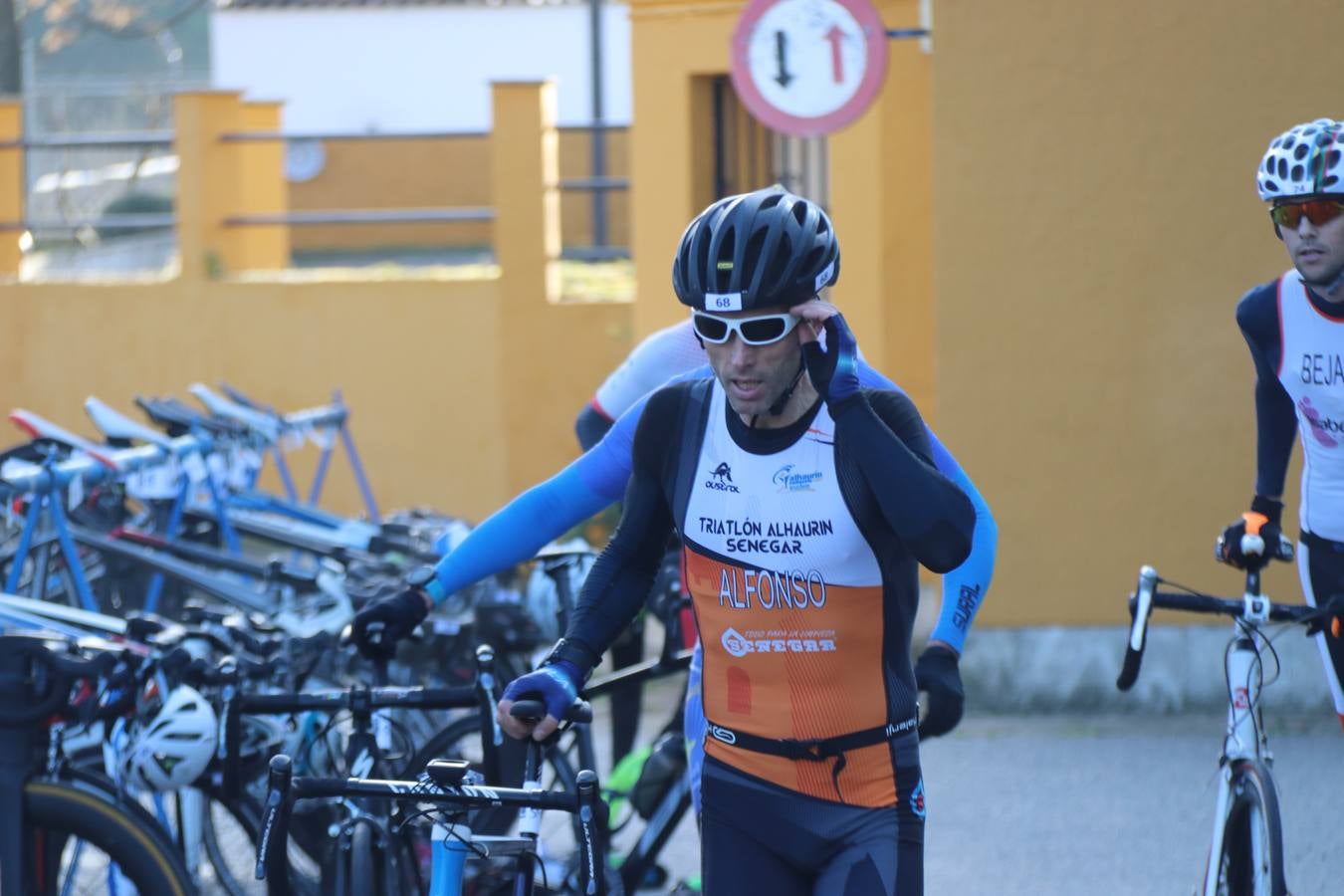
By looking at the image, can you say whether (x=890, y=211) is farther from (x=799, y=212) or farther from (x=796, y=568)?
(x=796, y=568)

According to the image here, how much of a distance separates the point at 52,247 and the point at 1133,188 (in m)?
10.9

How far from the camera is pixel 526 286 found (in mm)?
11414

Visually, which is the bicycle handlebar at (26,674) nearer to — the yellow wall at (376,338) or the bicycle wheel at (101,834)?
the bicycle wheel at (101,834)

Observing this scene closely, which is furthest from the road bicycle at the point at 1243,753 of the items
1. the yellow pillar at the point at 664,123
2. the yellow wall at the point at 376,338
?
the yellow wall at the point at 376,338

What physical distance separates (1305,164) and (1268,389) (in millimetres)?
605

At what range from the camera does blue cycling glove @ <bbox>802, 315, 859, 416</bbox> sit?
10.4ft

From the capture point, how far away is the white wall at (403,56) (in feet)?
119

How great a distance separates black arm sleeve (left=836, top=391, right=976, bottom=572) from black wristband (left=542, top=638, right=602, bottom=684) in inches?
25.4

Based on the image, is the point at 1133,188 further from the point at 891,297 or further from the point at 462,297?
the point at 462,297

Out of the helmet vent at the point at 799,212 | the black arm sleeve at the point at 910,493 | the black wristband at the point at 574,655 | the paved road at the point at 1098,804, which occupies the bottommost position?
the paved road at the point at 1098,804

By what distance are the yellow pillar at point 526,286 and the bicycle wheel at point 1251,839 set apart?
24.4 ft

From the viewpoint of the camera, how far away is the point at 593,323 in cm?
1126

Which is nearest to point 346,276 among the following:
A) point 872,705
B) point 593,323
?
point 593,323

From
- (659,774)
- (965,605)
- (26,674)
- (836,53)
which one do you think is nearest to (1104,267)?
(836,53)
